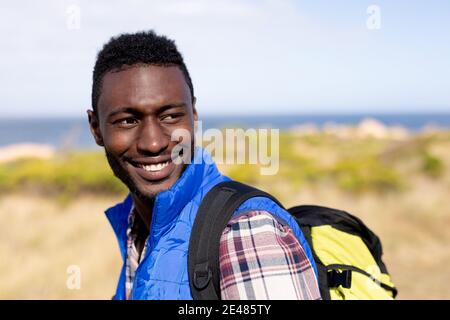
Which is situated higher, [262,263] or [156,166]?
[156,166]

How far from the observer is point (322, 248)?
1755 millimetres

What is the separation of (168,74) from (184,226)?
539 millimetres

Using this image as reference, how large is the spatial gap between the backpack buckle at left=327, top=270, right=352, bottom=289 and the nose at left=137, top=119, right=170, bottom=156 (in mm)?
693

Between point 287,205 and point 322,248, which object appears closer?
point 322,248

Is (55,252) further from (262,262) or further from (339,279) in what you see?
(262,262)

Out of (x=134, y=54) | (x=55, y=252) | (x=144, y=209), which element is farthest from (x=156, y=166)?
(x=55, y=252)

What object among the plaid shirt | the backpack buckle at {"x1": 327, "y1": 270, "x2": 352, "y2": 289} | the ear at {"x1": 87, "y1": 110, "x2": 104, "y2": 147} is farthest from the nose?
the backpack buckle at {"x1": 327, "y1": 270, "x2": 352, "y2": 289}

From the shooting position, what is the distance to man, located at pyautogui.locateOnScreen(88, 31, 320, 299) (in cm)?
139

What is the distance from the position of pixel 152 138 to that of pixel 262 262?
65cm

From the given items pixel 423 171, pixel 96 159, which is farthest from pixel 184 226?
pixel 96 159

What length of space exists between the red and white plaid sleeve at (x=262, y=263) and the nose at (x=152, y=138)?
0.47 meters

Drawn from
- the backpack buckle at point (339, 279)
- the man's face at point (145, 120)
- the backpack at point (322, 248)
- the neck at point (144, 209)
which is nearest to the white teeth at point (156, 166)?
the man's face at point (145, 120)

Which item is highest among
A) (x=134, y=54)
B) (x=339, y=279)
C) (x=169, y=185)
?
(x=134, y=54)

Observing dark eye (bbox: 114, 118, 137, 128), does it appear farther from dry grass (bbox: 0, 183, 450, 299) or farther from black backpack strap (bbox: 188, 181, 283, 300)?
dry grass (bbox: 0, 183, 450, 299)
